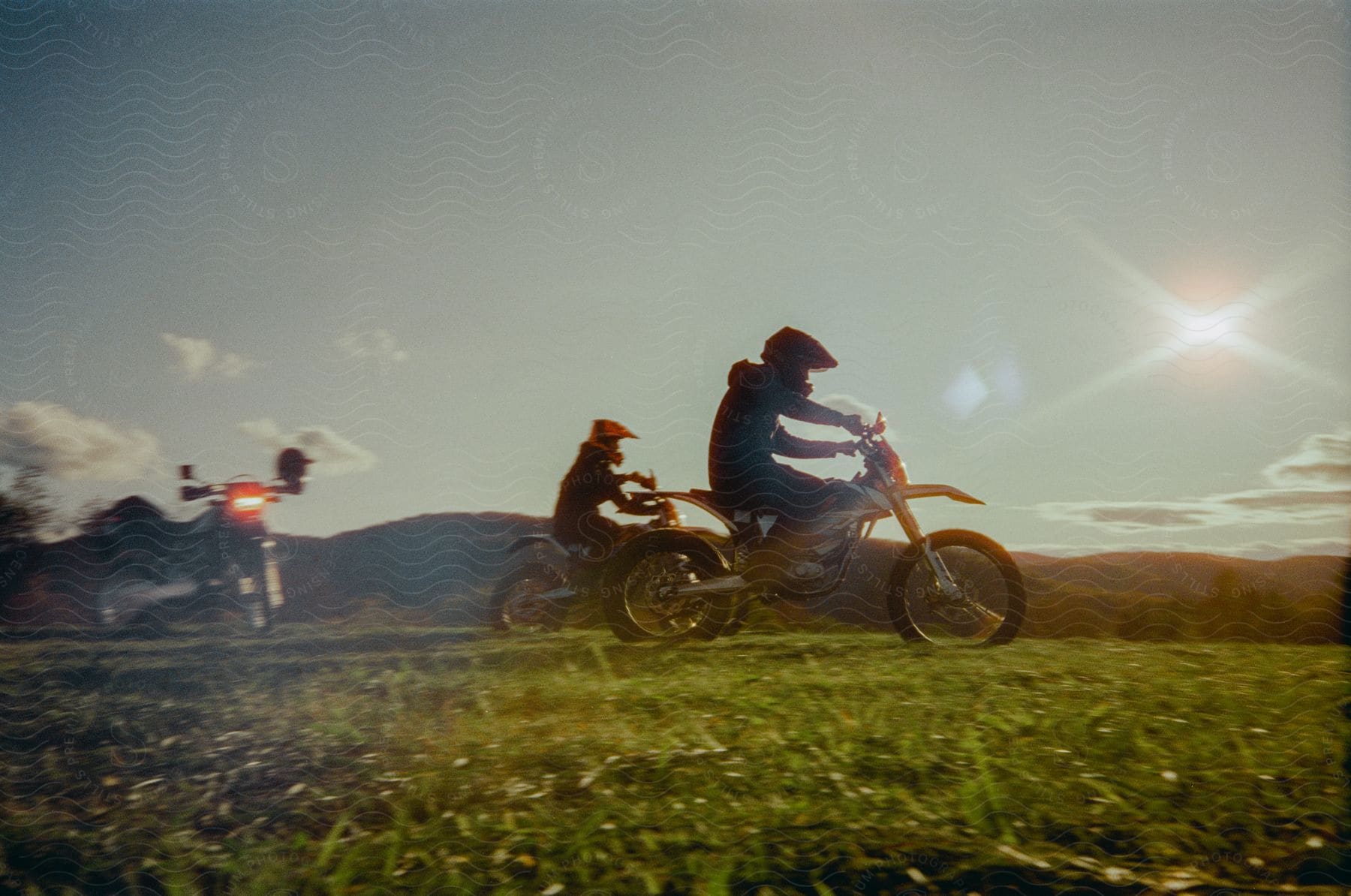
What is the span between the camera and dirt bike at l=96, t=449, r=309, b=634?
480 cm

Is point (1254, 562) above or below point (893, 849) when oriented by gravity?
above

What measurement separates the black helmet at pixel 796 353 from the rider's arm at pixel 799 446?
420 mm

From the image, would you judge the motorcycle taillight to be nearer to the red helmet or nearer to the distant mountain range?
the distant mountain range

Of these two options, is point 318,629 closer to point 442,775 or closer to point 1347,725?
point 442,775

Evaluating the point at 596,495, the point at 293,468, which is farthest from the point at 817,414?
the point at 293,468

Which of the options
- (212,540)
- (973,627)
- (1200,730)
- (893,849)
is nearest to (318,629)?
(212,540)

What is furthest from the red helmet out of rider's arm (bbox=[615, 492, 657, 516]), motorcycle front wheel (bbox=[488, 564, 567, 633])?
motorcycle front wheel (bbox=[488, 564, 567, 633])

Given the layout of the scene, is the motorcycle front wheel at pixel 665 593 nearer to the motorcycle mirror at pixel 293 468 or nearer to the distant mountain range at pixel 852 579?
the distant mountain range at pixel 852 579

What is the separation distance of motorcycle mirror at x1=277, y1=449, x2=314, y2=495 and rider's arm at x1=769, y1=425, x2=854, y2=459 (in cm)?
256

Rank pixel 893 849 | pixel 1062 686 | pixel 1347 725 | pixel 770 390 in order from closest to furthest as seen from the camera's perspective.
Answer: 1. pixel 893 849
2. pixel 1347 725
3. pixel 1062 686
4. pixel 770 390

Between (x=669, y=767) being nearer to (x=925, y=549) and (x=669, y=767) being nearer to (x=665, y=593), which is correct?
(x=665, y=593)

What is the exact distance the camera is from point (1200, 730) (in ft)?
12.3

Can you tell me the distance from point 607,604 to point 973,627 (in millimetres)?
2111

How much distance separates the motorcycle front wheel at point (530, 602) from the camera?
5.07 m
